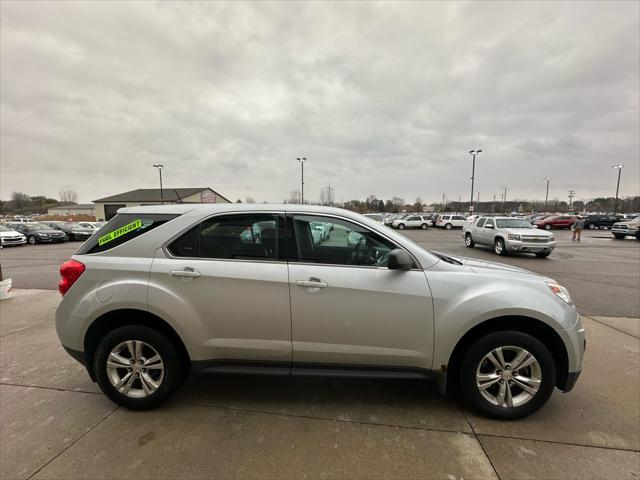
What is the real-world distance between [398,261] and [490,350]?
1062mm

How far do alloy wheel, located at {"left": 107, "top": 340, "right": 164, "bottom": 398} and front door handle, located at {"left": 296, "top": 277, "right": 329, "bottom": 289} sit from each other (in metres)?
1.40

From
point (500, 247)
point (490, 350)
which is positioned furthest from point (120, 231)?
point (500, 247)

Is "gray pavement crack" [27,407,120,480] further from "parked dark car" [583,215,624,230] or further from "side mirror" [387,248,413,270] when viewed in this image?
"parked dark car" [583,215,624,230]

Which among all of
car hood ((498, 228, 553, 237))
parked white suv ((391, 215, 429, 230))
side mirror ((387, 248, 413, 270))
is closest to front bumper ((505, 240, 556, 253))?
car hood ((498, 228, 553, 237))

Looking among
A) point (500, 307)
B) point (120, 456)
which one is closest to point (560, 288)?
point (500, 307)

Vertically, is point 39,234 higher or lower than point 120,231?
lower

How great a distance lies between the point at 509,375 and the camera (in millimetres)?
2543

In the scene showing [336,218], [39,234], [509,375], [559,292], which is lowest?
[39,234]

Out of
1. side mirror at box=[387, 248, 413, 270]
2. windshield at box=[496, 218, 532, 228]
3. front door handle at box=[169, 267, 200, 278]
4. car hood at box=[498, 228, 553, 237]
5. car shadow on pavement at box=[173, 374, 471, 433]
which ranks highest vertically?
side mirror at box=[387, 248, 413, 270]

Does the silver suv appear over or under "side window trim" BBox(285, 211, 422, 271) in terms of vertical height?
under

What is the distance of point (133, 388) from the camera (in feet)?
8.95

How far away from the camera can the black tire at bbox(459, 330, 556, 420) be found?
250 cm

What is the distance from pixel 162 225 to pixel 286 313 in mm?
1370

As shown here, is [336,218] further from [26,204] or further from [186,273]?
[26,204]
